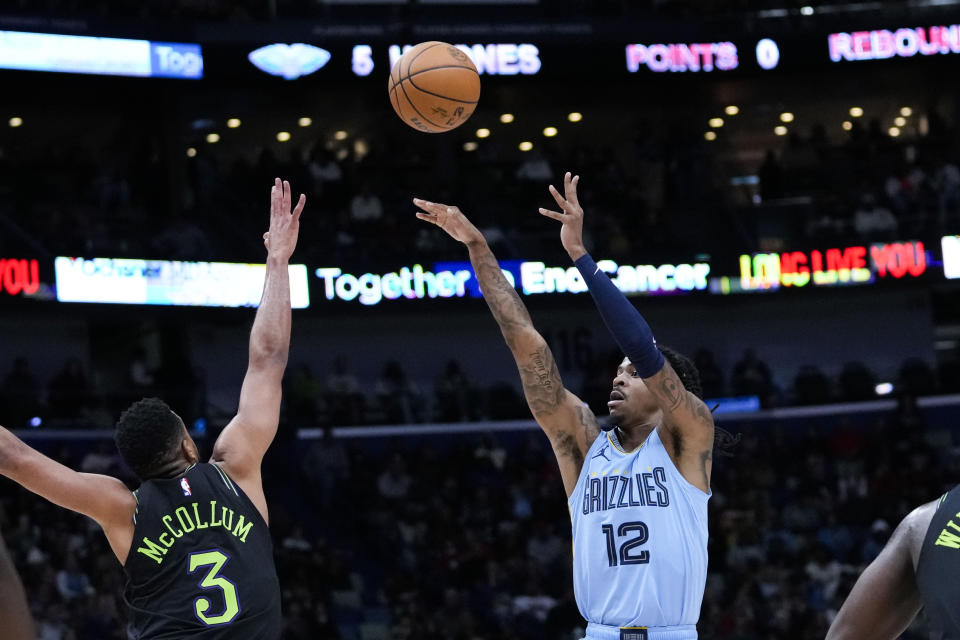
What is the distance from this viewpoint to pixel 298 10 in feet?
76.0

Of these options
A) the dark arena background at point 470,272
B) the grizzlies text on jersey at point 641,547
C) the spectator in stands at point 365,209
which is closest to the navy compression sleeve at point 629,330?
the grizzlies text on jersey at point 641,547

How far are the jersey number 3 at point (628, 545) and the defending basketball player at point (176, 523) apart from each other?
1.35m

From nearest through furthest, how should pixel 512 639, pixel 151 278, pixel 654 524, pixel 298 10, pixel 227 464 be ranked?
pixel 227 464, pixel 654 524, pixel 512 639, pixel 151 278, pixel 298 10

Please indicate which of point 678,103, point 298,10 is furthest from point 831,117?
point 298,10

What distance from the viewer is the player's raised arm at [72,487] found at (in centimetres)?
445

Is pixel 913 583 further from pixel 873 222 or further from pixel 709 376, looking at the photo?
pixel 873 222

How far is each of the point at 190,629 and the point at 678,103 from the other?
2374 centimetres

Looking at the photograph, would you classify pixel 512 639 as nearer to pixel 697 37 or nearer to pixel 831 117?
pixel 697 37

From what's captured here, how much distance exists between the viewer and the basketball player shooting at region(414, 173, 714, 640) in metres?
5.14

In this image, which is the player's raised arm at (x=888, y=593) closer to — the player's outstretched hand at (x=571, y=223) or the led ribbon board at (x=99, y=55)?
the player's outstretched hand at (x=571, y=223)

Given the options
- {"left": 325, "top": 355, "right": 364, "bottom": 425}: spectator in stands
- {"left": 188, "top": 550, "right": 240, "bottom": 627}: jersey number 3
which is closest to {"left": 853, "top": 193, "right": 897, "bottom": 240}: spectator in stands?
{"left": 325, "top": 355, "right": 364, "bottom": 425}: spectator in stands

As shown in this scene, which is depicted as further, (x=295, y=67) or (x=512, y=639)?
(x=295, y=67)

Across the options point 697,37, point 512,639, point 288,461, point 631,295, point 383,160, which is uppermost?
point 697,37

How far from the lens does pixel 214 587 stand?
454 centimetres
